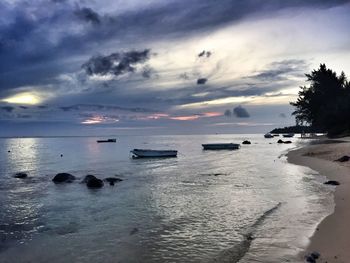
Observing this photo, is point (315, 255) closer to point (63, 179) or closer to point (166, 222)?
point (166, 222)

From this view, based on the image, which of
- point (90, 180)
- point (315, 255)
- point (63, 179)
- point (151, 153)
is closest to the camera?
point (315, 255)

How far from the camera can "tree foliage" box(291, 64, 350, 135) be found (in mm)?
93188

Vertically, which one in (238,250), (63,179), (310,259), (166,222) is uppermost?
(310,259)

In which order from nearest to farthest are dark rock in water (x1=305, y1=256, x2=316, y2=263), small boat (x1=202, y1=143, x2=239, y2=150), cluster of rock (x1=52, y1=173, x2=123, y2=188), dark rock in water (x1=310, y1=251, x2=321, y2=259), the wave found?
dark rock in water (x1=305, y1=256, x2=316, y2=263) → dark rock in water (x1=310, y1=251, x2=321, y2=259) → the wave → cluster of rock (x1=52, y1=173, x2=123, y2=188) → small boat (x1=202, y1=143, x2=239, y2=150)

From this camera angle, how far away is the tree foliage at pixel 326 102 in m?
93.2

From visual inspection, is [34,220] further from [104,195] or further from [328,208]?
[328,208]

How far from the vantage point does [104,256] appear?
1104 centimetres

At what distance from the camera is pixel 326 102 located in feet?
337

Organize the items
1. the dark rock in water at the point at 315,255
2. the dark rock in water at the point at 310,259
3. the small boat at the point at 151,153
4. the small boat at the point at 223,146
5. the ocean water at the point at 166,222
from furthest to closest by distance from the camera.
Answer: the small boat at the point at 223,146
the small boat at the point at 151,153
the ocean water at the point at 166,222
the dark rock in water at the point at 315,255
the dark rock in water at the point at 310,259

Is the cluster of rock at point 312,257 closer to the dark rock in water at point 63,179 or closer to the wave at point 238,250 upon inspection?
the wave at point 238,250

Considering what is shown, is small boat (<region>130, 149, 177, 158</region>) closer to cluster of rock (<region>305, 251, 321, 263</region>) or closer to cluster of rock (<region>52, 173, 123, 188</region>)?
cluster of rock (<region>52, 173, 123, 188</region>)

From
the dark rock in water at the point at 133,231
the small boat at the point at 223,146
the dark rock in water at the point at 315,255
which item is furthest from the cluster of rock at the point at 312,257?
the small boat at the point at 223,146

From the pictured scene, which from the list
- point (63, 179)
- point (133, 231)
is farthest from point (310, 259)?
point (63, 179)

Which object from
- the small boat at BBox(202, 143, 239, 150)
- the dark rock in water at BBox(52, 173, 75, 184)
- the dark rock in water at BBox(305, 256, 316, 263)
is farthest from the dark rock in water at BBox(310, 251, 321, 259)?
the small boat at BBox(202, 143, 239, 150)
